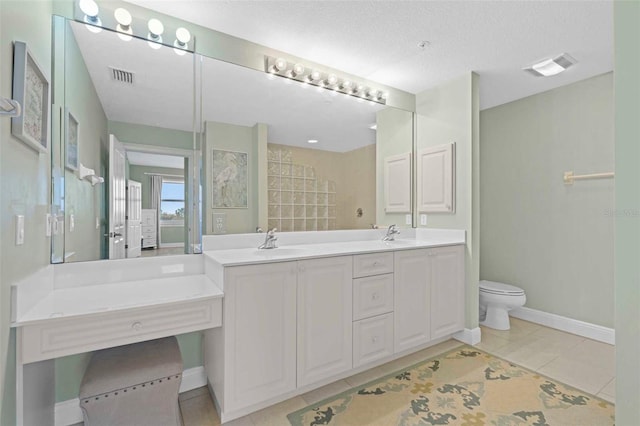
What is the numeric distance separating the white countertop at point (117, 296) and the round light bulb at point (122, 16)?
1.51 metres

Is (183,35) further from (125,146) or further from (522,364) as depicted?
(522,364)

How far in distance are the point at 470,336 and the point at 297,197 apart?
77.0 inches

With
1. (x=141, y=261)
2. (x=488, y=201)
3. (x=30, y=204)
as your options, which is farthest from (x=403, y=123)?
(x=30, y=204)

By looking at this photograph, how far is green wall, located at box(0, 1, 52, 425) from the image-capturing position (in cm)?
101

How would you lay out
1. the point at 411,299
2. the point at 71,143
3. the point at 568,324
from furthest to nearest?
the point at 568,324 < the point at 411,299 < the point at 71,143

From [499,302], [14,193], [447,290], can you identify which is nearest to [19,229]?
[14,193]

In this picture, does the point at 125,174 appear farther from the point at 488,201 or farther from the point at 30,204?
the point at 488,201

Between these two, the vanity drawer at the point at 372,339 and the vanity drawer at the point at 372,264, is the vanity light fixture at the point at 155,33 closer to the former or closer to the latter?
the vanity drawer at the point at 372,264

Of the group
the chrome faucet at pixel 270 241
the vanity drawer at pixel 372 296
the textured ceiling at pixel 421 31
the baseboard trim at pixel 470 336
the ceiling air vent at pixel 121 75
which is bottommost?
the baseboard trim at pixel 470 336

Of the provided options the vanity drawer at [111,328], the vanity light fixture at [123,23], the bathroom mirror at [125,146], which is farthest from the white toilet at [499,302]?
the vanity light fixture at [123,23]

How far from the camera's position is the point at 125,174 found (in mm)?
1798

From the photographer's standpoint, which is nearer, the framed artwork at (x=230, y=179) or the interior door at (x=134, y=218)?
the interior door at (x=134, y=218)

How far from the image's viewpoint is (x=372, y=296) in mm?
2062

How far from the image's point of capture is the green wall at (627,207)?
83 cm
